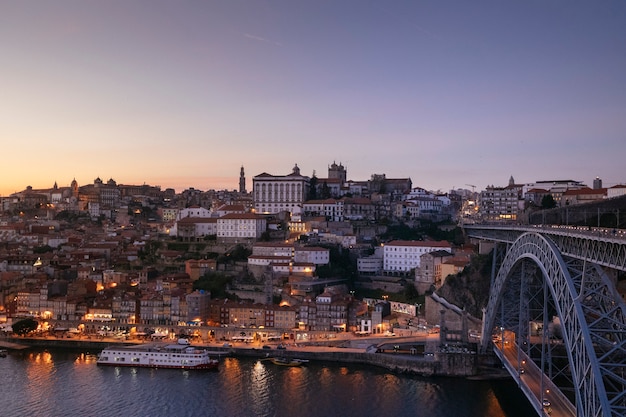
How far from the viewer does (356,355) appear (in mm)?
22828

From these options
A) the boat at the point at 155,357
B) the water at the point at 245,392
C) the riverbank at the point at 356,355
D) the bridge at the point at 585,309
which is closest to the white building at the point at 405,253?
the riverbank at the point at 356,355

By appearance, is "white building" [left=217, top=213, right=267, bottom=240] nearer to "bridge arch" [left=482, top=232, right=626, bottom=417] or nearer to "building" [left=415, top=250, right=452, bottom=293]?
"building" [left=415, top=250, right=452, bottom=293]

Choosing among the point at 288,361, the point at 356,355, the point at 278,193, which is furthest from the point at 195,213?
the point at 356,355

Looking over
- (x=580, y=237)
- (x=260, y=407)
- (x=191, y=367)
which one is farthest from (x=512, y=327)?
(x=191, y=367)

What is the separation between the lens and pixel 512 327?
63.4 ft

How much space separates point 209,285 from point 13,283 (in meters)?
10.1

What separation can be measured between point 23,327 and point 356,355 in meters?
14.4

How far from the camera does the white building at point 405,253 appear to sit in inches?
1208

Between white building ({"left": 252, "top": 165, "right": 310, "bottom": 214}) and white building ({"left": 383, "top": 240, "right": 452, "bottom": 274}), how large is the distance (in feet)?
38.3

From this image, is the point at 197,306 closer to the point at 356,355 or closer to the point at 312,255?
the point at 312,255

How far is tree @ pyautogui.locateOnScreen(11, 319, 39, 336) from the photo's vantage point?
87.7ft

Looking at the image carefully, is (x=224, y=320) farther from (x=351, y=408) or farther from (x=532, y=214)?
(x=532, y=214)

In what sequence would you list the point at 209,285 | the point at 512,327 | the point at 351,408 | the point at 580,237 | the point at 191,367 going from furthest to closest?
the point at 209,285, the point at 191,367, the point at 512,327, the point at 351,408, the point at 580,237

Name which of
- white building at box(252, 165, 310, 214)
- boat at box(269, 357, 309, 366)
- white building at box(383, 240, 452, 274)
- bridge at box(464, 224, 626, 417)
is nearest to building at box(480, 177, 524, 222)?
white building at box(383, 240, 452, 274)
